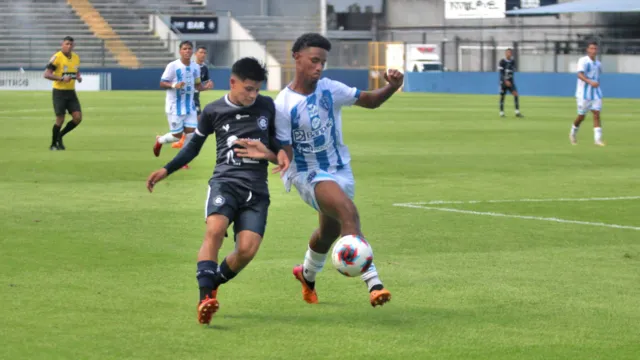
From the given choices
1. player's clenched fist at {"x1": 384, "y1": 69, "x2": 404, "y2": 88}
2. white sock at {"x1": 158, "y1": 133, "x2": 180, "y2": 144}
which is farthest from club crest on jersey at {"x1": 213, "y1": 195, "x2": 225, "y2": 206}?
white sock at {"x1": 158, "y1": 133, "x2": 180, "y2": 144}

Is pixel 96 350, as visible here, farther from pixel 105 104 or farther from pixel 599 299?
pixel 105 104

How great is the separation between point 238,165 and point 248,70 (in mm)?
617

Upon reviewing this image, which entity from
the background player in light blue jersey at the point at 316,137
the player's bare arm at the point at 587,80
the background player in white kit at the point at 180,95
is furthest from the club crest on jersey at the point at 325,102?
the player's bare arm at the point at 587,80

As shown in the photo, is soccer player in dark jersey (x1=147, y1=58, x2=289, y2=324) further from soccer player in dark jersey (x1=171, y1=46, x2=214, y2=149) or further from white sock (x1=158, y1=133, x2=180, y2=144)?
soccer player in dark jersey (x1=171, y1=46, x2=214, y2=149)

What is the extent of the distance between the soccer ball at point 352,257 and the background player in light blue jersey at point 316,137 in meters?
0.39

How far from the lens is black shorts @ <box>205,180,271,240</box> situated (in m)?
7.66

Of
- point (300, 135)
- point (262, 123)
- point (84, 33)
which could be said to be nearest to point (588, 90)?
point (300, 135)

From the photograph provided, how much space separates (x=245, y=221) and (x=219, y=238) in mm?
255

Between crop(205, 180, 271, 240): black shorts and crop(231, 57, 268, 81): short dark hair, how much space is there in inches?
27.3

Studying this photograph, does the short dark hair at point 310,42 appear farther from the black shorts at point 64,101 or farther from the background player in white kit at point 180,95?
the black shorts at point 64,101

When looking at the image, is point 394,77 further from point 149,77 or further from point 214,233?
point 149,77

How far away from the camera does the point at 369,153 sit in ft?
72.6

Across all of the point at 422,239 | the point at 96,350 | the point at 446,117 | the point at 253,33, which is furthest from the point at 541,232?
the point at 253,33

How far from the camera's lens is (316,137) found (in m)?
8.04
